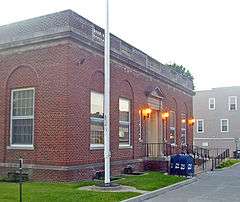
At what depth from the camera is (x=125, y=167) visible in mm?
20656

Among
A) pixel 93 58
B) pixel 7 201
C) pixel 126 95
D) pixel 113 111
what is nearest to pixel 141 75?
pixel 126 95

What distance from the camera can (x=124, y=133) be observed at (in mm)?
21312

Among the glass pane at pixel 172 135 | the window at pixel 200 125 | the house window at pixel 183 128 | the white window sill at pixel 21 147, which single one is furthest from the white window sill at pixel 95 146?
the window at pixel 200 125

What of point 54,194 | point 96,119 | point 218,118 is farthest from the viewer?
point 218,118

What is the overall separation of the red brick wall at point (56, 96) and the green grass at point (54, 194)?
7.35 ft

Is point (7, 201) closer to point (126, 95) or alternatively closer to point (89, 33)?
point (89, 33)

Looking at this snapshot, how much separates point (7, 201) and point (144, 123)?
13.6 meters

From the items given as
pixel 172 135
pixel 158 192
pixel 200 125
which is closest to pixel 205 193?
pixel 158 192

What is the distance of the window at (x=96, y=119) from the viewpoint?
1812cm

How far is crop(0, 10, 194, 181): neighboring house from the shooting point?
16297 mm

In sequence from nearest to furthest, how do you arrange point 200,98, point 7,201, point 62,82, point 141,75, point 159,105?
point 7,201
point 62,82
point 141,75
point 159,105
point 200,98

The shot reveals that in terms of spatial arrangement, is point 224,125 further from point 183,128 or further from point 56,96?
point 56,96

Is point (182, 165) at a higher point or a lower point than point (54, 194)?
higher

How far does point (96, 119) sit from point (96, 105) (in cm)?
65
